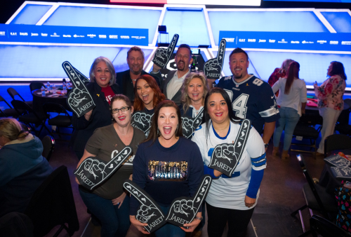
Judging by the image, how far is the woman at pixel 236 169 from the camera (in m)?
1.56

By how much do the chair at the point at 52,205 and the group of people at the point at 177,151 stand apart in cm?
17

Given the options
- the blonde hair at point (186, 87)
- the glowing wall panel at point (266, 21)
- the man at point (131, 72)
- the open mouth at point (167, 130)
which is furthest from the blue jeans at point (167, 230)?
the glowing wall panel at point (266, 21)

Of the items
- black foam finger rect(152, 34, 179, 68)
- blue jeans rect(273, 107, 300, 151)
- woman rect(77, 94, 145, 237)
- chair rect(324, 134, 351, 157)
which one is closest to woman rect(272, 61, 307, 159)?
blue jeans rect(273, 107, 300, 151)

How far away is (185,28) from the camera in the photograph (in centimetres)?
774

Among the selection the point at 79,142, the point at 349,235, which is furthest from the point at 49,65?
the point at 349,235

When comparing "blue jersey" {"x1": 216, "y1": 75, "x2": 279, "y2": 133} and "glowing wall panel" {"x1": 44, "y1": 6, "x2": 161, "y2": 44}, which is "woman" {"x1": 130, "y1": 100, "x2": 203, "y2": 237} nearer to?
"blue jersey" {"x1": 216, "y1": 75, "x2": 279, "y2": 133}

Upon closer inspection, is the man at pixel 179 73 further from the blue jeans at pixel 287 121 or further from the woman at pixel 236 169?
the blue jeans at pixel 287 121

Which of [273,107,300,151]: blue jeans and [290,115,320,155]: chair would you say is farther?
[290,115,320,155]: chair

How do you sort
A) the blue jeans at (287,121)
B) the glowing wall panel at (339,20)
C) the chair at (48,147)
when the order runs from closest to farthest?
the chair at (48,147) → the blue jeans at (287,121) → the glowing wall panel at (339,20)

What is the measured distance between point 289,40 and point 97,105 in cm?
735

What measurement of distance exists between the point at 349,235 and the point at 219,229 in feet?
2.89

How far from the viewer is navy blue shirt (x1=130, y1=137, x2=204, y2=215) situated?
151 cm

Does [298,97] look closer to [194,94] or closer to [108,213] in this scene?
[194,94]

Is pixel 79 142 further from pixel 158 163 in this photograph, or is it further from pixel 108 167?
pixel 158 163
